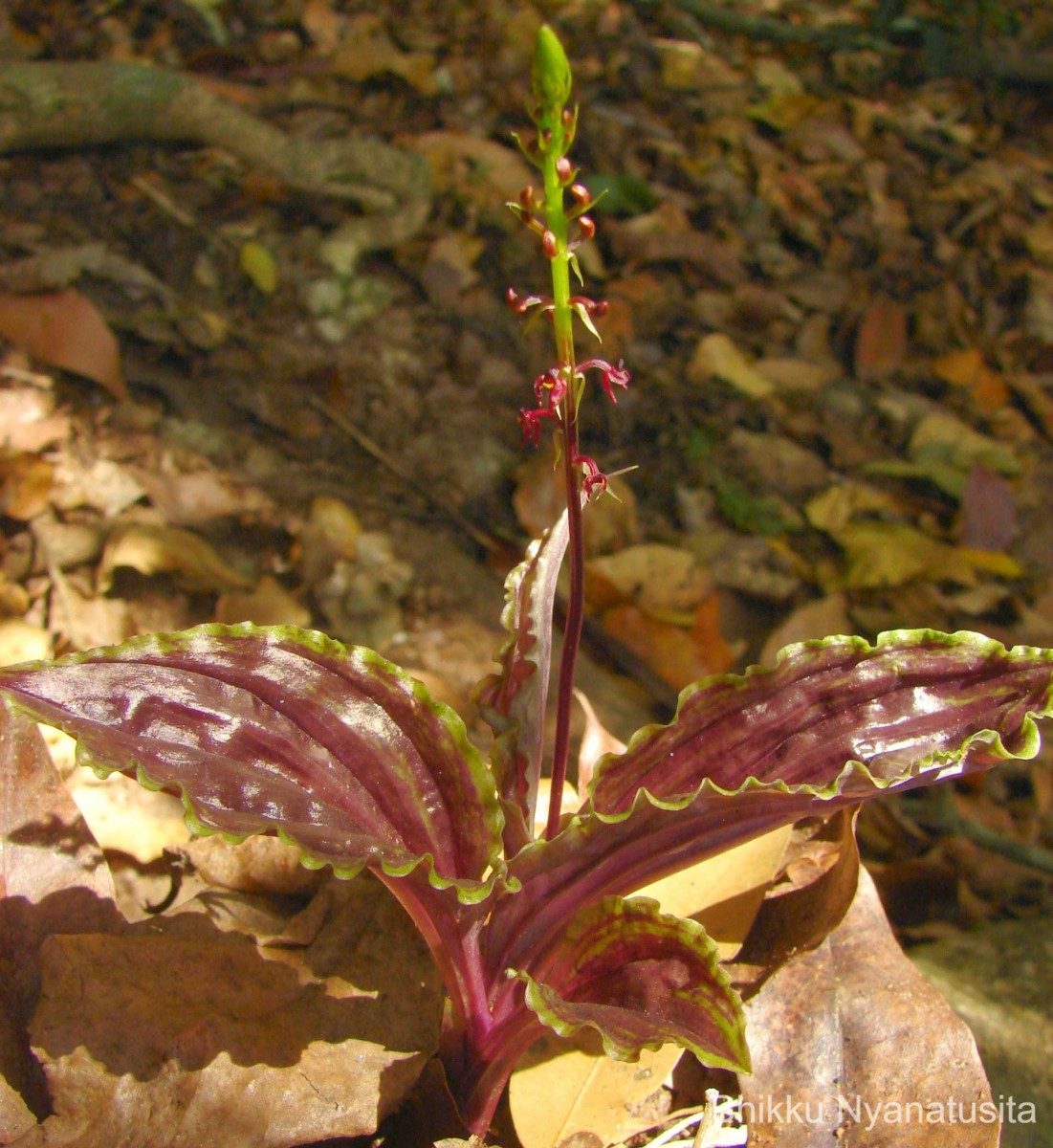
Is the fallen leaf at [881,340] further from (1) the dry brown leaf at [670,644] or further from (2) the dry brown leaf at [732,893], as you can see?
(2) the dry brown leaf at [732,893]

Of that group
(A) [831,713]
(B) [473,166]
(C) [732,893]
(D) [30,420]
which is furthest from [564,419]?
(B) [473,166]

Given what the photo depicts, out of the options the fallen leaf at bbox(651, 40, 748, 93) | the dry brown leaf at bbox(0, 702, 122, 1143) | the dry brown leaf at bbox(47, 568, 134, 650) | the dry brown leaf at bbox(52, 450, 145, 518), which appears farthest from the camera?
the fallen leaf at bbox(651, 40, 748, 93)

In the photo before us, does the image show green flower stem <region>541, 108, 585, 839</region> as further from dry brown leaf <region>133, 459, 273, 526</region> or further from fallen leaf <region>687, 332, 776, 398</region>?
fallen leaf <region>687, 332, 776, 398</region>

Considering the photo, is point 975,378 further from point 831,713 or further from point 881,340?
point 831,713

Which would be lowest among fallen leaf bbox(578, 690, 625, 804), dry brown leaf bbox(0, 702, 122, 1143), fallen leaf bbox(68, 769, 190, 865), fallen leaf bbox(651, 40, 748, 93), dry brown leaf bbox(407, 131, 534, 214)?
dry brown leaf bbox(0, 702, 122, 1143)

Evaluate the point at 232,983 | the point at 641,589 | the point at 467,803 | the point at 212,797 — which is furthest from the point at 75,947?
the point at 641,589

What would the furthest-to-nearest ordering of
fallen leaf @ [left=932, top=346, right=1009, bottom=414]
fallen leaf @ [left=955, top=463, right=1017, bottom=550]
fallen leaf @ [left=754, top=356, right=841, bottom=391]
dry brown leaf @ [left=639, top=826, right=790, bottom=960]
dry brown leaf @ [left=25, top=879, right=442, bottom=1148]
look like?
1. fallen leaf @ [left=932, top=346, right=1009, bottom=414]
2. fallen leaf @ [left=754, top=356, right=841, bottom=391]
3. fallen leaf @ [left=955, top=463, right=1017, bottom=550]
4. dry brown leaf @ [left=639, top=826, right=790, bottom=960]
5. dry brown leaf @ [left=25, top=879, right=442, bottom=1148]

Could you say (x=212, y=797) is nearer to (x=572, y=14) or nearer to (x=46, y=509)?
(x=46, y=509)

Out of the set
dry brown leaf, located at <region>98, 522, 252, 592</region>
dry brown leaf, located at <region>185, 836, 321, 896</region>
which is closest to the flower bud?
dry brown leaf, located at <region>185, 836, 321, 896</region>
